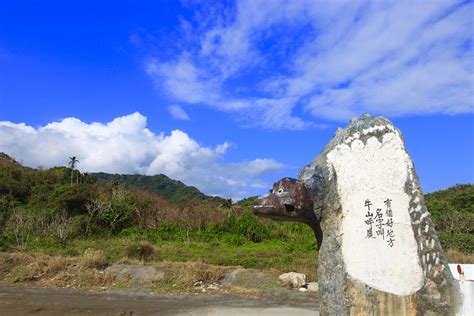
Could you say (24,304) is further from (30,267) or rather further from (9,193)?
(9,193)

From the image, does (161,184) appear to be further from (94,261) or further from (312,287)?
(312,287)

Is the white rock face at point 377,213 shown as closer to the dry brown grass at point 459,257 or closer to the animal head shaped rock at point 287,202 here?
the animal head shaped rock at point 287,202

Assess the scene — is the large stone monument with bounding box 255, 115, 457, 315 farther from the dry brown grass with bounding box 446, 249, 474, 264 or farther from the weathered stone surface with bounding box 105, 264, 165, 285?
the dry brown grass with bounding box 446, 249, 474, 264

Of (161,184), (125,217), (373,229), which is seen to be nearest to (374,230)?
(373,229)

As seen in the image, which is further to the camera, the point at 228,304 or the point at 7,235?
the point at 7,235

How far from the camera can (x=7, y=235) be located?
18.1 meters

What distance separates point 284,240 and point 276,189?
1721 centimetres

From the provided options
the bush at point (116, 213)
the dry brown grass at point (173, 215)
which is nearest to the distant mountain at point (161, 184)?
the dry brown grass at point (173, 215)

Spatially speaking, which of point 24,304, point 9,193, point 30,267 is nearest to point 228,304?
point 24,304

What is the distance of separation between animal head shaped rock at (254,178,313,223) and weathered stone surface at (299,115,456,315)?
7 centimetres

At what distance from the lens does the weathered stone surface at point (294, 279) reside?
1340 cm

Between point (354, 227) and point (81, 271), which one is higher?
point (354, 227)

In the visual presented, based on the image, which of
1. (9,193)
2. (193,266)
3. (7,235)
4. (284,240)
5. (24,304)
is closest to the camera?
(24,304)

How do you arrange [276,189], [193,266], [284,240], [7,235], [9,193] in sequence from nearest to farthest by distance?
[276,189], [193,266], [7,235], [284,240], [9,193]
